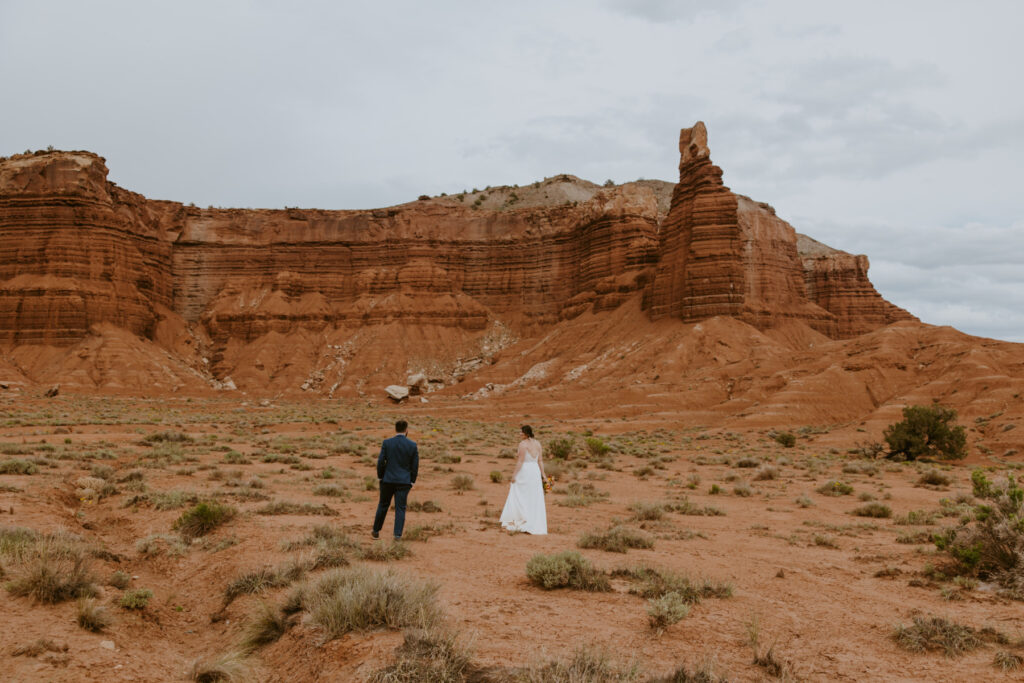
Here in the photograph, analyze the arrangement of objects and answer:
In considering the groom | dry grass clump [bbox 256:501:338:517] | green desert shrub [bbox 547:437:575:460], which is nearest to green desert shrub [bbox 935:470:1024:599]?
the groom

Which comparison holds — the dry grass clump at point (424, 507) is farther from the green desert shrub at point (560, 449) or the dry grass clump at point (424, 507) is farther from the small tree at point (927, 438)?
the small tree at point (927, 438)

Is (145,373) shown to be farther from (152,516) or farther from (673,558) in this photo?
(673,558)

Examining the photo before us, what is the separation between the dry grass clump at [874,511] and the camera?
12625 mm

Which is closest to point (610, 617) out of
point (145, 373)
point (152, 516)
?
point (152, 516)

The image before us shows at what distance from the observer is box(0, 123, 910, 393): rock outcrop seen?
55031 millimetres

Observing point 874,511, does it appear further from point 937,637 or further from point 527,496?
point 937,637

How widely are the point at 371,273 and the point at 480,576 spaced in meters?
69.0

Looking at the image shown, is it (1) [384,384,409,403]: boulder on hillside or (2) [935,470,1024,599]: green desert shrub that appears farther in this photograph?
(1) [384,384,409,403]: boulder on hillside

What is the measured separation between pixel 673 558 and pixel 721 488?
8470 millimetres

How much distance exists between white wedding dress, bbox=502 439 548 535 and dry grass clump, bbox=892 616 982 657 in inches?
210

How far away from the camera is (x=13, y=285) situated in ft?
193

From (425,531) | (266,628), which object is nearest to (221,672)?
(266,628)

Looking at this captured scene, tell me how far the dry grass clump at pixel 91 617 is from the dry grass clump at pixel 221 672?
122cm

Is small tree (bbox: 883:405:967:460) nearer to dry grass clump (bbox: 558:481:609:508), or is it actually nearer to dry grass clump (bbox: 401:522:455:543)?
dry grass clump (bbox: 558:481:609:508)
